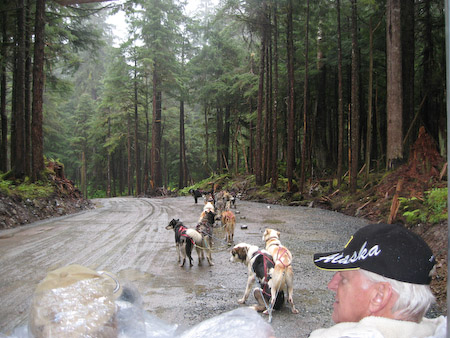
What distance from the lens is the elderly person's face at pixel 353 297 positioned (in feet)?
5.77

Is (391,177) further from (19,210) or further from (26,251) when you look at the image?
(19,210)

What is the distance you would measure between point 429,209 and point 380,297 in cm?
802

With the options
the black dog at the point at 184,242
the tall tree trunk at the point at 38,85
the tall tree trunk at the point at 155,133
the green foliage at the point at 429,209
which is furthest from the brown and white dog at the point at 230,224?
the tall tree trunk at the point at 155,133

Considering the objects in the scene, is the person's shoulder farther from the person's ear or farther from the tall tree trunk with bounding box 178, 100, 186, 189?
the tall tree trunk with bounding box 178, 100, 186, 189

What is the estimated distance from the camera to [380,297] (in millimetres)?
1694

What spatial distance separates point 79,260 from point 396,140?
13174mm

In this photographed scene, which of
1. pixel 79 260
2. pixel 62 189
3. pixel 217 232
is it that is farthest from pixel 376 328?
pixel 62 189

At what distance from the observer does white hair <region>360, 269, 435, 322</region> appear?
1.63 metres

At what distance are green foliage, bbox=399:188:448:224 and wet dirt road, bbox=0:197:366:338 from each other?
1.80 m

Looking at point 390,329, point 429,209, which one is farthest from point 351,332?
point 429,209

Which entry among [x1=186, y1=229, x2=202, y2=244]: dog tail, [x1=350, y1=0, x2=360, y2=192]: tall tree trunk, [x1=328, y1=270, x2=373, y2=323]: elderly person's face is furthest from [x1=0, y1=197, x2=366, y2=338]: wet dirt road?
[x1=350, y1=0, x2=360, y2=192]: tall tree trunk

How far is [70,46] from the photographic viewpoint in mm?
21375

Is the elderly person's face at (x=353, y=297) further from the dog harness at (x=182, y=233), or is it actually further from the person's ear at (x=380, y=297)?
the dog harness at (x=182, y=233)

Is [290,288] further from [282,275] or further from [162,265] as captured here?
[162,265]
